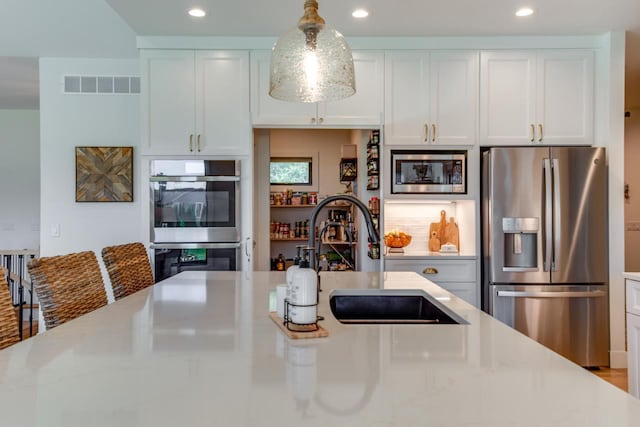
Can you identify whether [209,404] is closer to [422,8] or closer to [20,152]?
[422,8]

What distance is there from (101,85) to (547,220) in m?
3.99

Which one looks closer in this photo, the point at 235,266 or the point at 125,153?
the point at 235,266

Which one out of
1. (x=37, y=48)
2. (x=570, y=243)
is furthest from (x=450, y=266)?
(x=37, y=48)

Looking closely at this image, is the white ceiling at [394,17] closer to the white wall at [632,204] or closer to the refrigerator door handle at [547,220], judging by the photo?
the refrigerator door handle at [547,220]

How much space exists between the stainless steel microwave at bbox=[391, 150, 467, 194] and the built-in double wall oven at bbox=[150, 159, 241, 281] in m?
1.27

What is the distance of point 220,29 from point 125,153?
1.53 meters

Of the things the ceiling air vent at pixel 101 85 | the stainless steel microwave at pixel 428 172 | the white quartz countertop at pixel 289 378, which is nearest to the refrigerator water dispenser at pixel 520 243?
the stainless steel microwave at pixel 428 172

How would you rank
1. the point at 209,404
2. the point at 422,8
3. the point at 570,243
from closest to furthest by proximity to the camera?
the point at 209,404, the point at 422,8, the point at 570,243

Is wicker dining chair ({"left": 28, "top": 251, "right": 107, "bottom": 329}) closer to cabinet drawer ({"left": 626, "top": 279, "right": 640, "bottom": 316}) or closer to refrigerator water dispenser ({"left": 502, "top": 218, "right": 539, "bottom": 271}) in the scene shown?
cabinet drawer ({"left": 626, "top": 279, "right": 640, "bottom": 316})

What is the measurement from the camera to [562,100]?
359 cm

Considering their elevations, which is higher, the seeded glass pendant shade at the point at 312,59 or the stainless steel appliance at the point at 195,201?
the seeded glass pendant shade at the point at 312,59

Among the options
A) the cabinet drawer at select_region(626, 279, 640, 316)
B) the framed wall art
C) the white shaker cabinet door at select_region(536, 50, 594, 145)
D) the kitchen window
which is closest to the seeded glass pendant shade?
the cabinet drawer at select_region(626, 279, 640, 316)

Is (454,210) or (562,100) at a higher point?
(562,100)

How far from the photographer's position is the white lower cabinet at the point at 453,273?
353 cm
